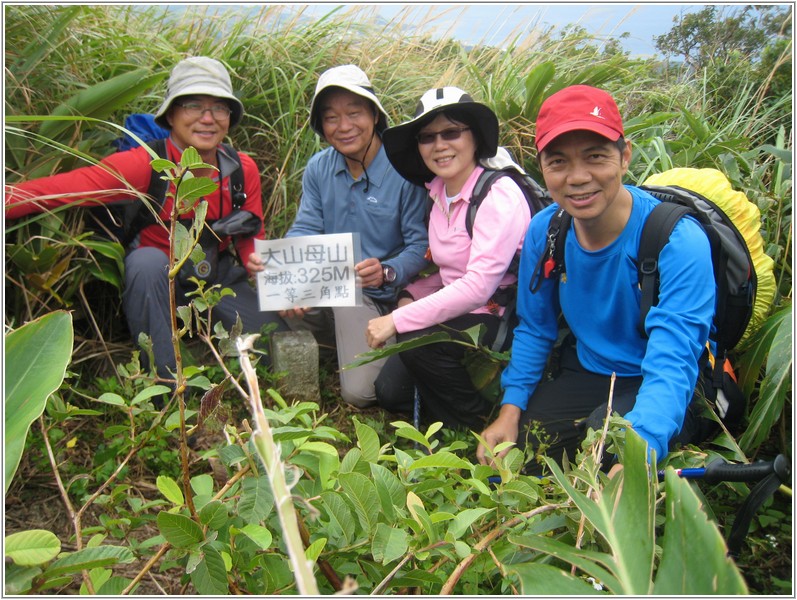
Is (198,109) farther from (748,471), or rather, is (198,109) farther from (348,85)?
(748,471)

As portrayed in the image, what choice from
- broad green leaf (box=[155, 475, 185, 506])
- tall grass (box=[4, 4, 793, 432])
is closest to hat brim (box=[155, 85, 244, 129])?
tall grass (box=[4, 4, 793, 432])

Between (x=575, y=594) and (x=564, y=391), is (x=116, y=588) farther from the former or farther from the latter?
(x=564, y=391)

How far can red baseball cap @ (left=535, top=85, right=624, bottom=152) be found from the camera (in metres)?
2.34

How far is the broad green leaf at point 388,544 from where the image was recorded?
1118mm

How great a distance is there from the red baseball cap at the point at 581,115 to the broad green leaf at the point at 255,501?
1689 mm

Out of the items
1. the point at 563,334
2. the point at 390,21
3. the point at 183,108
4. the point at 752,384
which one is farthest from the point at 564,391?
the point at 390,21

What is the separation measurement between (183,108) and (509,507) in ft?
9.72

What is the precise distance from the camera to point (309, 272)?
3600mm

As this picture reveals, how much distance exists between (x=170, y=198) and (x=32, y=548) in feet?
8.88

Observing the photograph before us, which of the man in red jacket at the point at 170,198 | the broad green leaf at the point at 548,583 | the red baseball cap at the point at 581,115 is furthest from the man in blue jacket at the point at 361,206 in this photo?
the broad green leaf at the point at 548,583

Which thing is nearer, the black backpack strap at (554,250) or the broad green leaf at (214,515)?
the broad green leaf at (214,515)

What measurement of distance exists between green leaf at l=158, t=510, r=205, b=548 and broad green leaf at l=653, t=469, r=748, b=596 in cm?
76

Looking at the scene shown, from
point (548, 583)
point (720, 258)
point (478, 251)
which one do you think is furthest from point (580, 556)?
point (478, 251)

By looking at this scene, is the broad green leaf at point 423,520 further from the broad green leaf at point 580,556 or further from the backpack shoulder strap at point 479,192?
the backpack shoulder strap at point 479,192
